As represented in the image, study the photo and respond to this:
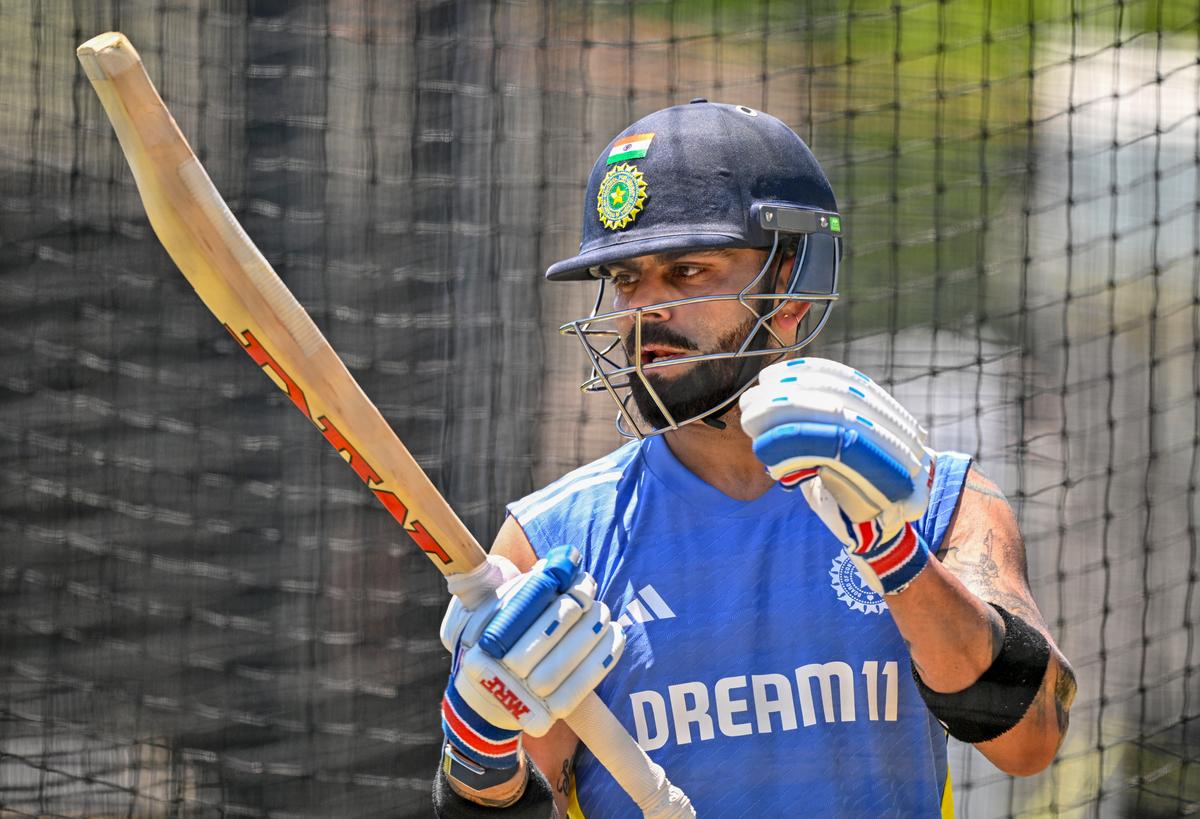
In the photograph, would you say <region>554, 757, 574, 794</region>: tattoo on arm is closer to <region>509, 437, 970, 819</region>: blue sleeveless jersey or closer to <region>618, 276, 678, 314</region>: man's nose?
→ <region>509, 437, 970, 819</region>: blue sleeveless jersey

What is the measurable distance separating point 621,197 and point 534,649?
85 cm

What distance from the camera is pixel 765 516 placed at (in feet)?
6.87

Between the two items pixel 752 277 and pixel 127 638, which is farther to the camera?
pixel 127 638

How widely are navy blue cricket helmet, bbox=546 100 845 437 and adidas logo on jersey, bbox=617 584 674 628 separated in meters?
0.26

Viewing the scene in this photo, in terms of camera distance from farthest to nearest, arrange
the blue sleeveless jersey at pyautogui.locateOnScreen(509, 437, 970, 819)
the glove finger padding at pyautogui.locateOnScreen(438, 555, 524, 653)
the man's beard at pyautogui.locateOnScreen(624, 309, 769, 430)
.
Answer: the man's beard at pyautogui.locateOnScreen(624, 309, 769, 430)
the blue sleeveless jersey at pyautogui.locateOnScreen(509, 437, 970, 819)
the glove finger padding at pyautogui.locateOnScreen(438, 555, 524, 653)

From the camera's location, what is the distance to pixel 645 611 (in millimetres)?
2045

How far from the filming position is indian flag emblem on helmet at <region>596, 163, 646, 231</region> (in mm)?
2184

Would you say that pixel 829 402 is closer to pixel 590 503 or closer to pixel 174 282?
pixel 590 503

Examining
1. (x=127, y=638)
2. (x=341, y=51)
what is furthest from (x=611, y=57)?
(x=127, y=638)

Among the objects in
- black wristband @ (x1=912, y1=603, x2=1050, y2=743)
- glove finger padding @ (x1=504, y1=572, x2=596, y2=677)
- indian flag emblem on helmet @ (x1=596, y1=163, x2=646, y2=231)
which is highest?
indian flag emblem on helmet @ (x1=596, y1=163, x2=646, y2=231)

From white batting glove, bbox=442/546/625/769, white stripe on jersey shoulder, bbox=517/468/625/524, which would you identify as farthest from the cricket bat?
white stripe on jersey shoulder, bbox=517/468/625/524

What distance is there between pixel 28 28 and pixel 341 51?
94 cm

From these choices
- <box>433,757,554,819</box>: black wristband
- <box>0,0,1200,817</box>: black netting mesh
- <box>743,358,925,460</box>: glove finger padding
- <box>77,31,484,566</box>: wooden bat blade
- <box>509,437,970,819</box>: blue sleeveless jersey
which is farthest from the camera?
<box>0,0,1200,817</box>: black netting mesh

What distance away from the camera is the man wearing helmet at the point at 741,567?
5.52 feet
